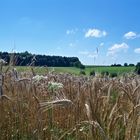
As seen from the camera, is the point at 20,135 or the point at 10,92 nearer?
the point at 20,135

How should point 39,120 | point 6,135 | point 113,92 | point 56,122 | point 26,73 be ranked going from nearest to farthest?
point 39,120, point 6,135, point 56,122, point 113,92, point 26,73

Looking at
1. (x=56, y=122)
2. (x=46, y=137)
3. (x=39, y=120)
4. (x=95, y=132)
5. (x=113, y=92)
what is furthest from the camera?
(x=113, y=92)

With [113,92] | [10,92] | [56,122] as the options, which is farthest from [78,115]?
[113,92]

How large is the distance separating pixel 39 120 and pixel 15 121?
121 centimetres

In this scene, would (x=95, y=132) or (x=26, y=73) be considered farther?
(x=26, y=73)

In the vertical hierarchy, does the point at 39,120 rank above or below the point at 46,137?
above

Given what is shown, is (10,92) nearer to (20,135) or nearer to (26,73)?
(20,135)

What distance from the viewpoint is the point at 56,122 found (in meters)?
4.20

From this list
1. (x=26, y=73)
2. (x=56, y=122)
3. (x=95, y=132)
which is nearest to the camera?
(x=95, y=132)

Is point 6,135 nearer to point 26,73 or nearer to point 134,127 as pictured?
point 134,127

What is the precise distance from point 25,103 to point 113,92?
192 centimetres

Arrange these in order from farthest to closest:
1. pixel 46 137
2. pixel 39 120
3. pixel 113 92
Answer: pixel 113 92 → pixel 46 137 → pixel 39 120

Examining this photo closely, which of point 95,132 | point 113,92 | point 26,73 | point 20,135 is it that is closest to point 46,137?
point 20,135

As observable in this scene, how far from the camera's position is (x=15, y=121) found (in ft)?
13.1
